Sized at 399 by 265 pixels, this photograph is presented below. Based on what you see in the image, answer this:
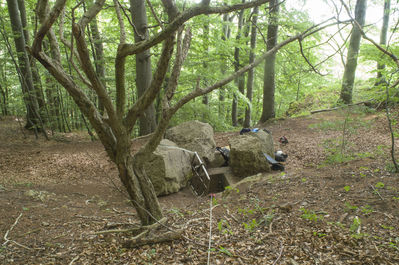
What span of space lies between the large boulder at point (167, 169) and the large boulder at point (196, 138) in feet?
1.87

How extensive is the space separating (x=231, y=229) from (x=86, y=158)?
5.48 meters

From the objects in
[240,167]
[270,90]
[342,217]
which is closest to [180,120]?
[270,90]

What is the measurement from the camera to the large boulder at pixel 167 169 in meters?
5.46

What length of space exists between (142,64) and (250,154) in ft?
14.4

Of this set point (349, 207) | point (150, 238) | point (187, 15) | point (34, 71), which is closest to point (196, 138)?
point (150, 238)

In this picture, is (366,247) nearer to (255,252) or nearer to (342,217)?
(342,217)

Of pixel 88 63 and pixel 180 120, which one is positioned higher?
pixel 88 63

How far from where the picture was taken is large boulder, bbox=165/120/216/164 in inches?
263

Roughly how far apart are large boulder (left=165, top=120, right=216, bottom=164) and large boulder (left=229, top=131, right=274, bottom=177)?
81 centimetres

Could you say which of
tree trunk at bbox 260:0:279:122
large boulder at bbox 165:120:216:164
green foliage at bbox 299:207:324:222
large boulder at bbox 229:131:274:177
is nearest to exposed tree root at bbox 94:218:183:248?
green foliage at bbox 299:207:324:222

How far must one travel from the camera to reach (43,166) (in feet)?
21.8

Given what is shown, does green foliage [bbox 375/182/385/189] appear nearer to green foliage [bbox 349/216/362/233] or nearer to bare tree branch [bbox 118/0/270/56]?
green foliage [bbox 349/216/362/233]

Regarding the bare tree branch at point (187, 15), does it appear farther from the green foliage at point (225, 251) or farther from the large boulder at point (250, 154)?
the large boulder at point (250, 154)

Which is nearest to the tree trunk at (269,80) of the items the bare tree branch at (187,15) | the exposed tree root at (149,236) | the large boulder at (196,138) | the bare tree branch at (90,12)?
the large boulder at (196,138)
